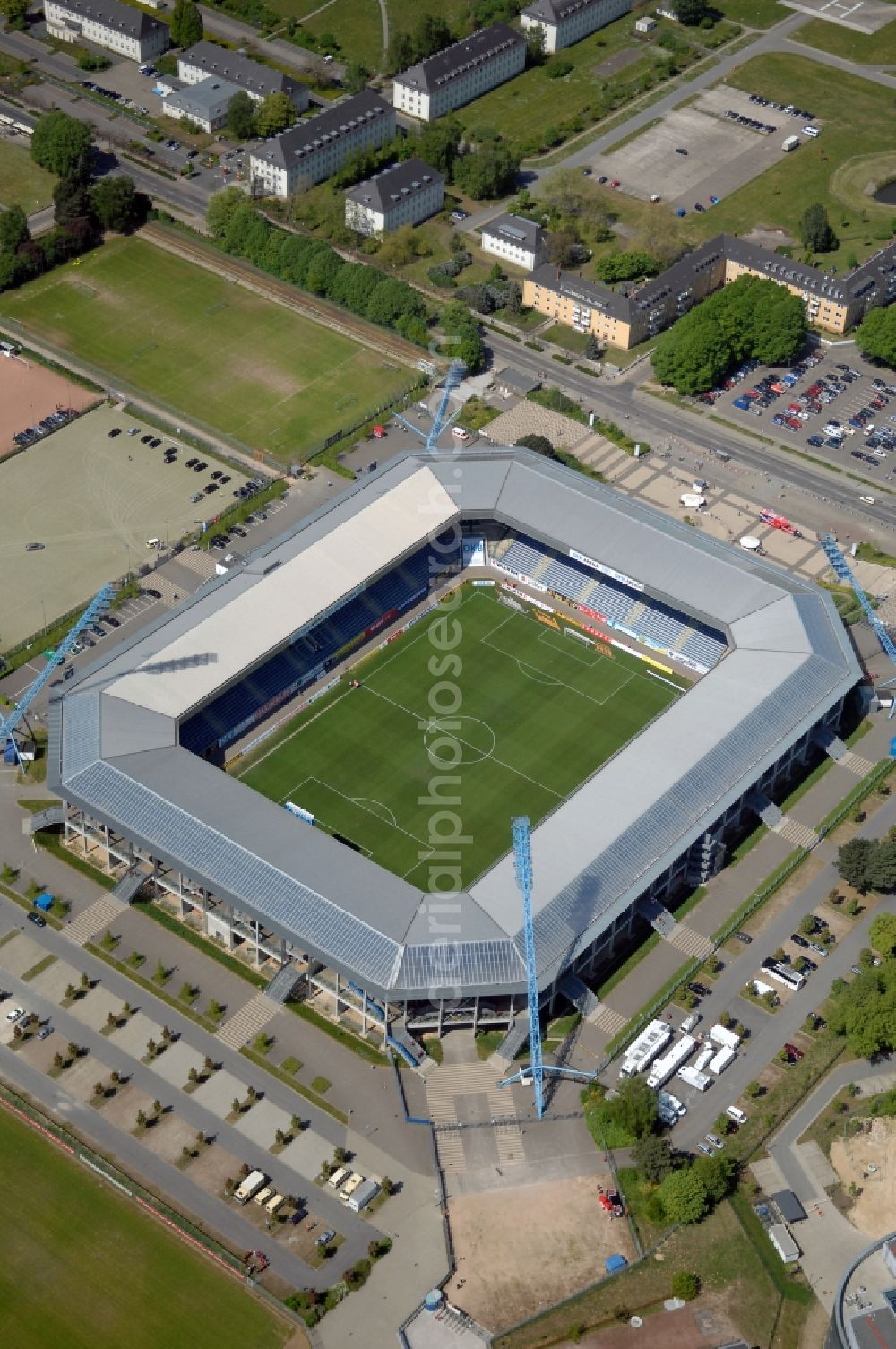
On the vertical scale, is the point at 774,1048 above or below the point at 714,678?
below

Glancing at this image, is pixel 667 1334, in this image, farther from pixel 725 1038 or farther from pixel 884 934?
pixel 884 934

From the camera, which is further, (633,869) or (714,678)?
(714,678)

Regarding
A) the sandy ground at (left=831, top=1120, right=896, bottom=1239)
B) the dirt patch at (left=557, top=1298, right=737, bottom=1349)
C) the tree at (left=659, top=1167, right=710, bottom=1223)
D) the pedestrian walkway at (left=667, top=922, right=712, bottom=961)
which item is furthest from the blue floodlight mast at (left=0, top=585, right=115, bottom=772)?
the sandy ground at (left=831, top=1120, right=896, bottom=1239)

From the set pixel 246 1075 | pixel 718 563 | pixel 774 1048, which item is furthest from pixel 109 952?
pixel 718 563

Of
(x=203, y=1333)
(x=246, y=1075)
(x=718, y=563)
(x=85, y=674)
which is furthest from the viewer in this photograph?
(x=718, y=563)

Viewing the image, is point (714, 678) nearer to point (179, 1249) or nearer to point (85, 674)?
point (85, 674)

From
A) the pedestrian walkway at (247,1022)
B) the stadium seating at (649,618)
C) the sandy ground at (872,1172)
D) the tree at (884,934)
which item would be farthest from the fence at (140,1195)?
the stadium seating at (649,618)

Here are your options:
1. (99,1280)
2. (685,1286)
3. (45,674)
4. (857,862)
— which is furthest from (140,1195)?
(857,862)

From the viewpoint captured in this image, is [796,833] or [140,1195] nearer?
[140,1195]
